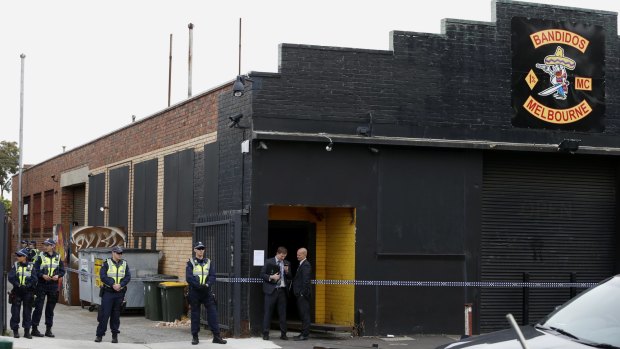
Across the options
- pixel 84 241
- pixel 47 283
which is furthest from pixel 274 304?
pixel 84 241

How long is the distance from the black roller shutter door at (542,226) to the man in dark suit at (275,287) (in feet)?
14.2

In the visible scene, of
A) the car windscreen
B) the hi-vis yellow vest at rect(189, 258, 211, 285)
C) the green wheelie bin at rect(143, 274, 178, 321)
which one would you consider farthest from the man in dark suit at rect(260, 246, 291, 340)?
the car windscreen

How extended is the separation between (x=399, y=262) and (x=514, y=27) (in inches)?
216

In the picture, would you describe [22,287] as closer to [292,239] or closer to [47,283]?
[47,283]

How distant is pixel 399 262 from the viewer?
19.8m

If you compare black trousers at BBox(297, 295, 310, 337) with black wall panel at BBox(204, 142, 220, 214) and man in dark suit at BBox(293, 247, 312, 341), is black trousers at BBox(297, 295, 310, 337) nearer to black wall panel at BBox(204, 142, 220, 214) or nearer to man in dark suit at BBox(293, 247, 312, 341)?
man in dark suit at BBox(293, 247, 312, 341)

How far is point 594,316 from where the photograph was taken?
25.3ft

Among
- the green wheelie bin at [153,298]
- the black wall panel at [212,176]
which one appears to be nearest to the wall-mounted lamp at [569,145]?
the black wall panel at [212,176]

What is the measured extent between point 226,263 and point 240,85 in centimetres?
343

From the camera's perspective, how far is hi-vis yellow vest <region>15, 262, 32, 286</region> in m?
18.6

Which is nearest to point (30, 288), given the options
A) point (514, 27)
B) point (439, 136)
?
point (439, 136)

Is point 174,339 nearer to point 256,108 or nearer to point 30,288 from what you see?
point 30,288

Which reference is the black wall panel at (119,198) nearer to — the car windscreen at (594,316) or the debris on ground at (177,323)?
the debris on ground at (177,323)

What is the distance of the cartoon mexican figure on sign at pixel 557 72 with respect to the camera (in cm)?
2081
